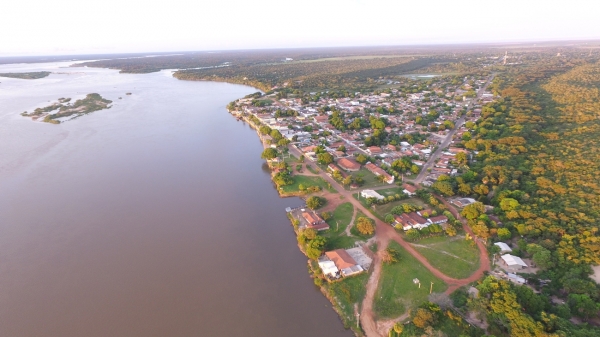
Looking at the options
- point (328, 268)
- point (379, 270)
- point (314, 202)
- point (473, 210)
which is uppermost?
point (473, 210)

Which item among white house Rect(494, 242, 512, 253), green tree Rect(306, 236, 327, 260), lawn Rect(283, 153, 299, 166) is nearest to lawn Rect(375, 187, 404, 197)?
white house Rect(494, 242, 512, 253)

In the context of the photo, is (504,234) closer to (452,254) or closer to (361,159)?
(452,254)

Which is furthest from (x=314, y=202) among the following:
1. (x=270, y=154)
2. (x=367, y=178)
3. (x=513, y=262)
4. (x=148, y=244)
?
(x=513, y=262)

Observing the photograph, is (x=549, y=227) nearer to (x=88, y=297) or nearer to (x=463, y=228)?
(x=463, y=228)

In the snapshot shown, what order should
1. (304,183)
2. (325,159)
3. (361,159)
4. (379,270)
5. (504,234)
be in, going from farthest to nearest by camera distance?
(325,159), (361,159), (304,183), (504,234), (379,270)

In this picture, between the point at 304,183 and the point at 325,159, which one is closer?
the point at 304,183

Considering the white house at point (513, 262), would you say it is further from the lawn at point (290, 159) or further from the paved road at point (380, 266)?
the lawn at point (290, 159)

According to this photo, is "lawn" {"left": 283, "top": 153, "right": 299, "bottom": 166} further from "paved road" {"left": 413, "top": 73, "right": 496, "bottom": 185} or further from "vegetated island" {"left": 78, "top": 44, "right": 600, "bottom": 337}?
"paved road" {"left": 413, "top": 73, "right": 496, "bottom": 185}
